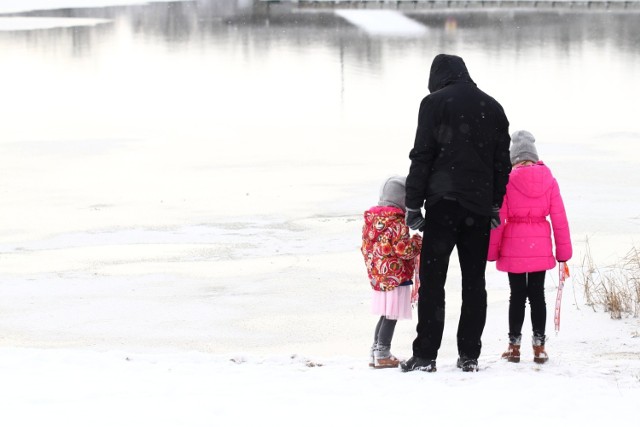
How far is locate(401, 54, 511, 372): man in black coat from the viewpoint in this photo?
212 inches

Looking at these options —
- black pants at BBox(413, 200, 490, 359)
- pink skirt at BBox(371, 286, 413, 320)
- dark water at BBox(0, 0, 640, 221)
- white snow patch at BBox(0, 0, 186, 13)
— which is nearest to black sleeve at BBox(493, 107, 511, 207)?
black pants at BBox(413, 200, 490, 359)

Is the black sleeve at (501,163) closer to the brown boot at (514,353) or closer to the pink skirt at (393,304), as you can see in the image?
the pink skirt at (393,304)

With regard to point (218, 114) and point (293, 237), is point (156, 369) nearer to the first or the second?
point (293, 237)

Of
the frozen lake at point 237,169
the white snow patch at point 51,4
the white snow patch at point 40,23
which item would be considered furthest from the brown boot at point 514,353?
the white snow patch at point 51,4

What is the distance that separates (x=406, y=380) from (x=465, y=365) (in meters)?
0.38

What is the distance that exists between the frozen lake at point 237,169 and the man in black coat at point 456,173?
6.18 ft

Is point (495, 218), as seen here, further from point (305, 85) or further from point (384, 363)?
point (305, 85)

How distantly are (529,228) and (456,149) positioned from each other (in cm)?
65

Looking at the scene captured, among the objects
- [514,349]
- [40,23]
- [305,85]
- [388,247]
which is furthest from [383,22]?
[388,247]

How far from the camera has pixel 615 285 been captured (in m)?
7.77

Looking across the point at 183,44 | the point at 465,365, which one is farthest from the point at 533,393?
the point at 183,44

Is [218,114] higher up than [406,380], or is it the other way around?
[406,380]

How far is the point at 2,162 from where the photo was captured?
14.4 m

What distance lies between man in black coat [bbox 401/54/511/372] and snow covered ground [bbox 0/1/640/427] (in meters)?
0.59
